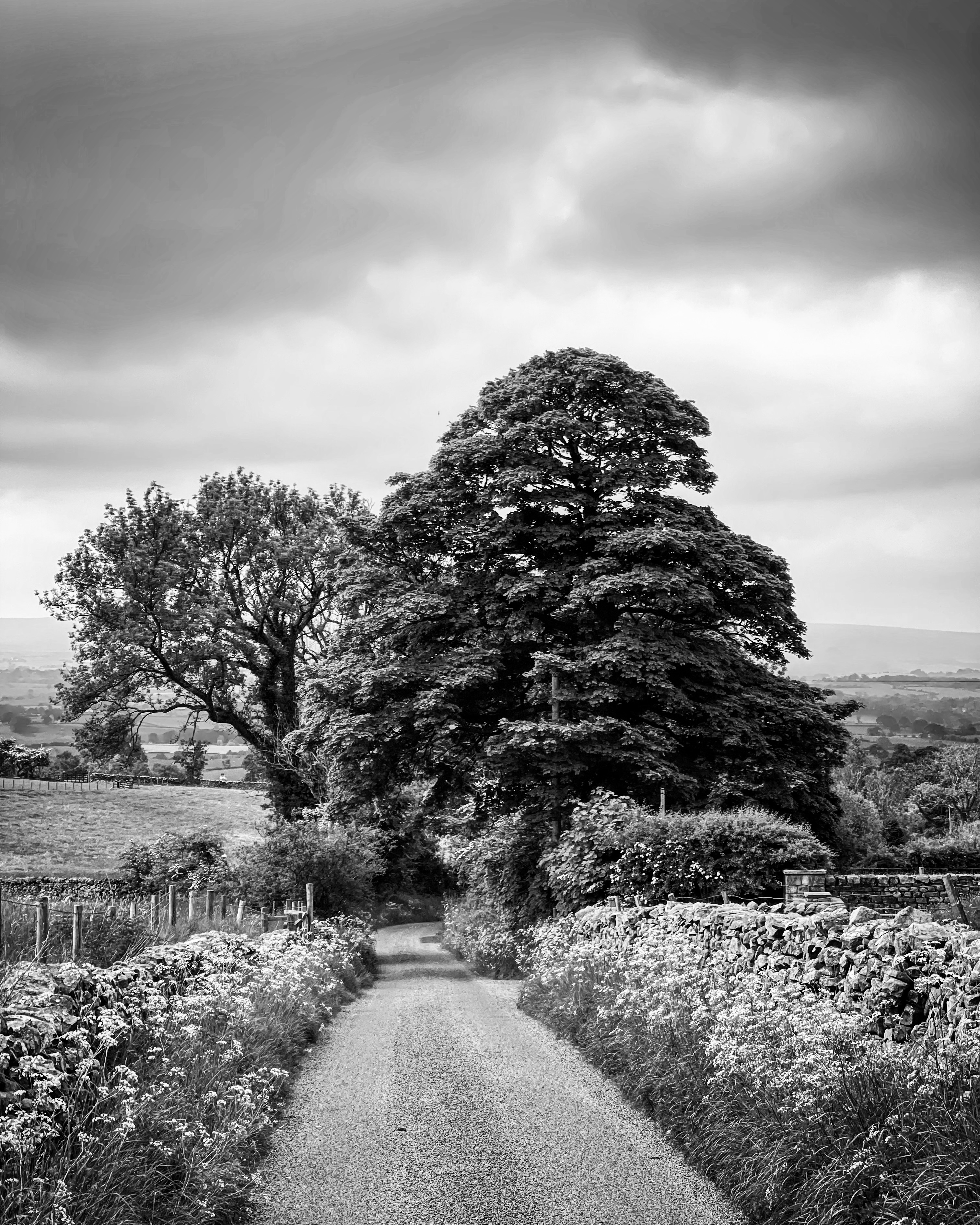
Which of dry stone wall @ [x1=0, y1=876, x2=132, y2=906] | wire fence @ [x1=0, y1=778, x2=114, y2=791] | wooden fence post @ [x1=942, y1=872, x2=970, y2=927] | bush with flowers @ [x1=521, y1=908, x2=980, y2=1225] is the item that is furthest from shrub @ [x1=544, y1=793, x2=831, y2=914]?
wire fence @ [x1=0, y1=778, x2=114, y2=791]

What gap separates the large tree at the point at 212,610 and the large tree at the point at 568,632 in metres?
8.86

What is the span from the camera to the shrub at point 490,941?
2277cm

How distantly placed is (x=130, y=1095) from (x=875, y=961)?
17.8ft

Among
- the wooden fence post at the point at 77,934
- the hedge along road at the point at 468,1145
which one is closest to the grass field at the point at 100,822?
the hedge along road at the point at 468,1145

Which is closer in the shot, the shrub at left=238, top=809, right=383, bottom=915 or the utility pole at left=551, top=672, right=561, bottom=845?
the utility pole at left=551, top=672, right=561, bottom=845

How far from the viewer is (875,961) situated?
770 centimetres

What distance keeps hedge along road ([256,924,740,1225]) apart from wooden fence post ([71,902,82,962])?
2302 mm

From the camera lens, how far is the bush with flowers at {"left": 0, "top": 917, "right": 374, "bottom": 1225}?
4.89 meters

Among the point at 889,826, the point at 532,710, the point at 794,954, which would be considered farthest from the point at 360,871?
the point at 889,826

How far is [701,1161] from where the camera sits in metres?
7.08

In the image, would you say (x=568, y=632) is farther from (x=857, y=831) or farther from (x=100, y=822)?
(x=100, y=822)

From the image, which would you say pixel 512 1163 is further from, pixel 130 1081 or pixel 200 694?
pixel 200 694

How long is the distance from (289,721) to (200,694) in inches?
143

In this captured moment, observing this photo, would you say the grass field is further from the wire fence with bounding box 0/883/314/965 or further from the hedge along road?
the hedge along road
